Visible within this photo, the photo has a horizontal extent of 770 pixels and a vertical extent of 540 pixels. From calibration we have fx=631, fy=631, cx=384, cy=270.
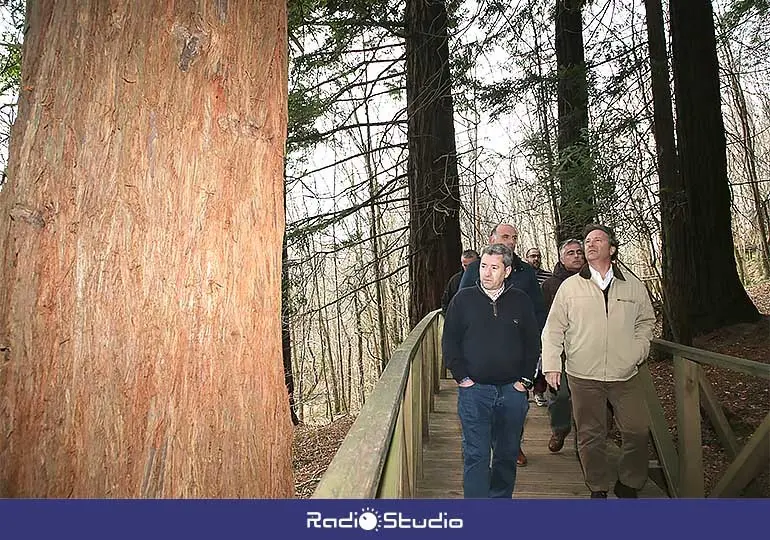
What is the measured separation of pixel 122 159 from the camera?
1.21 meters

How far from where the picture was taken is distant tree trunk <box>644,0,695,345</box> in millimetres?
5492

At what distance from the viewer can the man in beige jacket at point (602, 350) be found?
9.69 ft

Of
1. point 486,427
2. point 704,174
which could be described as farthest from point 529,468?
point 704,174

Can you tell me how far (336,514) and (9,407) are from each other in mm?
650

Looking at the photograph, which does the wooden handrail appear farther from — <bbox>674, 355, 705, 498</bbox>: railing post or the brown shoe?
the brown shoe

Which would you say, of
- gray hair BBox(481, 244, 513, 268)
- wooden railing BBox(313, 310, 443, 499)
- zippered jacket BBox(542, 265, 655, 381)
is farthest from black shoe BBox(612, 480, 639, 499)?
gray hair BBox(481, 244, 513, 268)

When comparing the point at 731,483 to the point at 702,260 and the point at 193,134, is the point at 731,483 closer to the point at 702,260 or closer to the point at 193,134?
the point at 193,134

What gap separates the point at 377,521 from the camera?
4.53ft

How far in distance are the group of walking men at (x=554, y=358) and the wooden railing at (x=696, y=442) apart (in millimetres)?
203

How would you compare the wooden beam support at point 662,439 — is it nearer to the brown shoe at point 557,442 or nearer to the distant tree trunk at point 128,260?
the brown shoe at point 557,442

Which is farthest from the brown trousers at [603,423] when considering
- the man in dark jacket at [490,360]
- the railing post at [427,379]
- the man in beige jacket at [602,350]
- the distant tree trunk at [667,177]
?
Result: the distant tree trunk at [667,177]

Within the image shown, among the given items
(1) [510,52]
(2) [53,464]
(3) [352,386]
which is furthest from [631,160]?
(3) [352,386]

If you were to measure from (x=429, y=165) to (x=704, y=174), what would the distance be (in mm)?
3339

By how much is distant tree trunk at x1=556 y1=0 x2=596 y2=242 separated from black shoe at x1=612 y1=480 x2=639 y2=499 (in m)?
2.86
